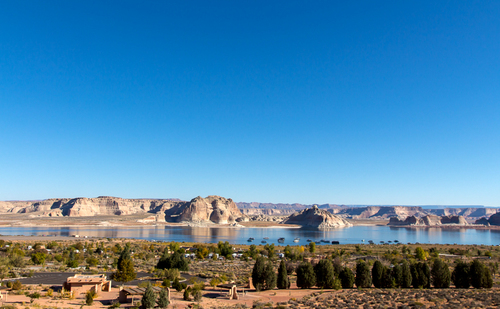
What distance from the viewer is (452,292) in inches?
888

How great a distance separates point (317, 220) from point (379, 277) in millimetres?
148878

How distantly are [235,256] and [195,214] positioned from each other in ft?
409

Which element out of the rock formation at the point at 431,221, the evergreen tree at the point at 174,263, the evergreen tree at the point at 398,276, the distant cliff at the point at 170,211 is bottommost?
the rock formation at the point at 431,221

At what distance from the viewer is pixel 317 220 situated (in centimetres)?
17000

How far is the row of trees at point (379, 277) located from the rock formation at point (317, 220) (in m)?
139

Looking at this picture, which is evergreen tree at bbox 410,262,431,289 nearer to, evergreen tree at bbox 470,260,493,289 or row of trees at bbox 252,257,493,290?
row of trees at bbox 252,257,493,290

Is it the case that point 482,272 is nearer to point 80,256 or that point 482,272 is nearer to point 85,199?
point 80,256

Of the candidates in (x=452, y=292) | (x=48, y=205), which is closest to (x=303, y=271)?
(x=452, y=292)

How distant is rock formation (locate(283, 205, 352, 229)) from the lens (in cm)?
16657

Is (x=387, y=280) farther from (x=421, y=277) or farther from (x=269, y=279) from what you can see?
(x=269, y=279)

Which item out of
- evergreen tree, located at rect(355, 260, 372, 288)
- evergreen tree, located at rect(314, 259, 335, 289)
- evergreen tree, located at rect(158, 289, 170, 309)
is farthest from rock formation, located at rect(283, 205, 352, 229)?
evergreen tree, located at rect(158, 289, 170, 309)

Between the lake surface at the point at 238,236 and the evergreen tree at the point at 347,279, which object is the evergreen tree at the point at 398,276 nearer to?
the evergreen tree at the point at 347,279

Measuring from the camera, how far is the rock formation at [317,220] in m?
167

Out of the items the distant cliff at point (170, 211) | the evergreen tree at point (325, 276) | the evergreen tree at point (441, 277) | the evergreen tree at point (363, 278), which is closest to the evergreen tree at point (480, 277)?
the evergreen tree at point (441, 277)
